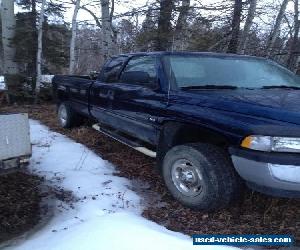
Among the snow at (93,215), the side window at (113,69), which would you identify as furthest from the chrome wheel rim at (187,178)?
the side window at (113,69)

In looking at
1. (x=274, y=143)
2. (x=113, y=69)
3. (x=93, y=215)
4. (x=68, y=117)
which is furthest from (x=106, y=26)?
(x=274, y=143)

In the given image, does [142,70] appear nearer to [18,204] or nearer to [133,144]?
[133,144]

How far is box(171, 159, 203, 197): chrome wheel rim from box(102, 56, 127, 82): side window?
7.45ft

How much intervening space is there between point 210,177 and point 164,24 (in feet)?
35.9

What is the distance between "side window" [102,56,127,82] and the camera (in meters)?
6.39

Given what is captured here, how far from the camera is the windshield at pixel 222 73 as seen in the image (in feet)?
16.5

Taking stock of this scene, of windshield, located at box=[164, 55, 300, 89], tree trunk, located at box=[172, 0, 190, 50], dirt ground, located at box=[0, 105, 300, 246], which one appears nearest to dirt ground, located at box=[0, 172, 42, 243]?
dirt ground, located at box=[0, 105, 300, 246]

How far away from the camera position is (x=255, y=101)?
4137 mm

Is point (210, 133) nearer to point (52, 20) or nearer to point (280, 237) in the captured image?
point (280, 237)

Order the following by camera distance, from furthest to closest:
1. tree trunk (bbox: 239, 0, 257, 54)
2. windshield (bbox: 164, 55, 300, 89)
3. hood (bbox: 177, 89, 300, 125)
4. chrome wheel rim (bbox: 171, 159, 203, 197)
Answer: tree trunk (bbox: 239, 0, 257, 54) < windshield (bbox: 164, 55, 300, 89) < chrome wheel rim (bbox: 171, 159, 203, 197) < hood (bbox: 177, 89, 300, 125)

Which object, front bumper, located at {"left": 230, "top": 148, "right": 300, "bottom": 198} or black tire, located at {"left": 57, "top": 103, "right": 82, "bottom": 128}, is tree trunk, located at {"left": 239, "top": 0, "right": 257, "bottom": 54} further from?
front bumper, located at {"left": 230, "top": 148, "right": 300, "bottom": 198}

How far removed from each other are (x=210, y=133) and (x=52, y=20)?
433 inches

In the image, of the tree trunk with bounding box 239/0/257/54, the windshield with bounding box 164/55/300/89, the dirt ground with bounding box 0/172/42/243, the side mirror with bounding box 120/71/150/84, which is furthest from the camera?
the tree trunk with bounding box 239/0/257/54

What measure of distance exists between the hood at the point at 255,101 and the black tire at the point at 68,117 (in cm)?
374
